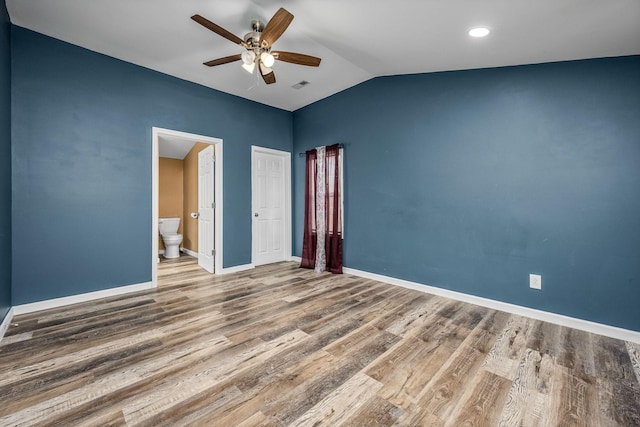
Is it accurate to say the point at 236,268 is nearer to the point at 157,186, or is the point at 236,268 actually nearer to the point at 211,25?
the point at 157,186

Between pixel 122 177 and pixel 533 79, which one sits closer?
pixel 533 79

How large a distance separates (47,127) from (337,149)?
3.46m

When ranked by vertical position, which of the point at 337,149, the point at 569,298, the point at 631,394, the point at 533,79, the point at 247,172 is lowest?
the point at 631,394

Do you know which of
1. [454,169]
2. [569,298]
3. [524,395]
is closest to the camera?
[524,395]

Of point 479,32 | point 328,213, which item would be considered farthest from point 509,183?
point 328,213

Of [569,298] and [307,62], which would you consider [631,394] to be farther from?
[307,62]

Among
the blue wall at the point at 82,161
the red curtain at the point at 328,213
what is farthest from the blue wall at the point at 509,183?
the blue wall at the point at 82,161

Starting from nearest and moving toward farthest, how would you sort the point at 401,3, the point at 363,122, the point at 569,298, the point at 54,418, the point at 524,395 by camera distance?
1. the point at 54,418
2. the point at 524,395
3. the point at 401,3
4. the point at 569,298
5. the point at 363,122

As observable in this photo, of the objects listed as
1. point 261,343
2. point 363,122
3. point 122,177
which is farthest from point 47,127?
point 363,122

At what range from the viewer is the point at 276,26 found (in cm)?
218

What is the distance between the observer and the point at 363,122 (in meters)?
4.03

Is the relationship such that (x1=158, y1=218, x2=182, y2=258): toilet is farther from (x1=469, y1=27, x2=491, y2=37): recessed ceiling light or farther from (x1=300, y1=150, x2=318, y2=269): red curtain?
(x1=469, y1=27, x2=491, y2=37): recessed ceiling light

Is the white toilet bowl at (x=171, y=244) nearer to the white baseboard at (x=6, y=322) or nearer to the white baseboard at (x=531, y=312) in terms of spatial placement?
the white baseboard at (x=6, y=322)

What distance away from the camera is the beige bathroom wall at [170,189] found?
6141mm
